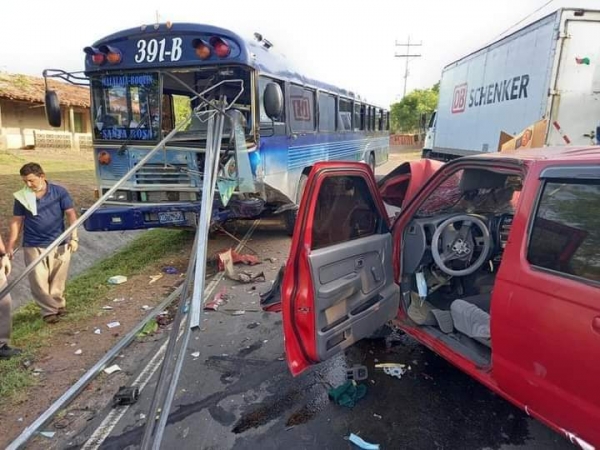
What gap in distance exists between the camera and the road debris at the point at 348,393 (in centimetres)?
301

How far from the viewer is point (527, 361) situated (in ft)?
7.18

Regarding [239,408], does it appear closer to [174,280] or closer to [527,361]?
[527,361]

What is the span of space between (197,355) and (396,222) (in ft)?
6.87

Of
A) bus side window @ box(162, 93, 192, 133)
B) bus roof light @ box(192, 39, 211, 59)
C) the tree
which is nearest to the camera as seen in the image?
bus roof light @ box(192, 39, 211, 59)

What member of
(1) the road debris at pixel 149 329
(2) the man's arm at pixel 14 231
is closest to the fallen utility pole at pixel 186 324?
(1) the road debris at pixel 149 329

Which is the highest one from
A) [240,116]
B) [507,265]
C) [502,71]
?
[502,71]

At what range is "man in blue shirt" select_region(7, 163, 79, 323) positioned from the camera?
14.1ft

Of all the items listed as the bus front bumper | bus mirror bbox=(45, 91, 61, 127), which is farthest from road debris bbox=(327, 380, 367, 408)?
bus mirror bbox=(45, 91, 61, 127)

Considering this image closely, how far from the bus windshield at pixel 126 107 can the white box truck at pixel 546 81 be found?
6992 mm

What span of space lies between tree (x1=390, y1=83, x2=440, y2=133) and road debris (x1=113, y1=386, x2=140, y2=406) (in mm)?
38120

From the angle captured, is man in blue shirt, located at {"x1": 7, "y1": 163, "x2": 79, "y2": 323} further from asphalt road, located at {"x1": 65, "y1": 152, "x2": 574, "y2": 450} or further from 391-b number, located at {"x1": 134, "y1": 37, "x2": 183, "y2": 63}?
391-b number, located at {"x1": 134, "y1": 37, "x2": 183, "y2": 63}

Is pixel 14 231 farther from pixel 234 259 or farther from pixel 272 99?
pixel 272 99

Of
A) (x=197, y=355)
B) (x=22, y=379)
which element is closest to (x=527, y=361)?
(x=197, y=355)

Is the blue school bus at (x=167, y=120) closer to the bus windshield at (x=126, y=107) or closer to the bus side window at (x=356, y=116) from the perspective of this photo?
the bus windshield at (x=126, y=107)
